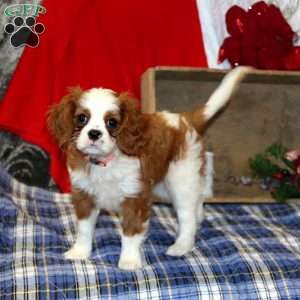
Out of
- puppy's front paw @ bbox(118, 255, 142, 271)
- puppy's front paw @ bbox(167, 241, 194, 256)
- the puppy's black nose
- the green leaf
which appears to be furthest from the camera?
the green leaf

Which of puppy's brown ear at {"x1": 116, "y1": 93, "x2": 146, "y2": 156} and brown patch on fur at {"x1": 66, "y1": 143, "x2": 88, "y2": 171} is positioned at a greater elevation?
puppy's brown ear at {"x1": 116, "y1": 93, "x2": 146, "y2": 156}

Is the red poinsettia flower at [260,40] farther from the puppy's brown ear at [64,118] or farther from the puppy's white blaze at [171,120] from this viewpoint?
the puppy's brown ear at [64,118]

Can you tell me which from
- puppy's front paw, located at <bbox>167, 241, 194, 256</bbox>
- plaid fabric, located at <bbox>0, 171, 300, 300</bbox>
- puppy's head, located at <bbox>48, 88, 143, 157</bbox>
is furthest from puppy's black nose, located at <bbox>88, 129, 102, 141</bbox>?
puppy's front paw, located at <bbox>167, 241, 194, 256</bbox>

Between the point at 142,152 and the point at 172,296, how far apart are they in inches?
17.0

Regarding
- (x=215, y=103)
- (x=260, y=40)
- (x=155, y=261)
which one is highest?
(x=260, y=40)

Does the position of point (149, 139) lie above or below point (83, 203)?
above

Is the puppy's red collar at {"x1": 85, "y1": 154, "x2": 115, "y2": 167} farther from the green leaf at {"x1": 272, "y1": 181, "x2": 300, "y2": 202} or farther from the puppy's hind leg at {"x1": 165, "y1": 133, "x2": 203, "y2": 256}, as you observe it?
the green leaf at {"x1": 272, "y1": 181, "x2": 300, "y2": 202}

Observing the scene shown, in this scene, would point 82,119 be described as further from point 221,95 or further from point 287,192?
point 287,192

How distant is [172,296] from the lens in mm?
1473

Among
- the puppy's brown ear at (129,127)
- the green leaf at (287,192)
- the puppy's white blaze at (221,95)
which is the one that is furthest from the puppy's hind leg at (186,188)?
the green leaf at (287,192)

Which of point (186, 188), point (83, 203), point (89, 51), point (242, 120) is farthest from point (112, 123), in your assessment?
point (242, 120)

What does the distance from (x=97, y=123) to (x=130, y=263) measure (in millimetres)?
445

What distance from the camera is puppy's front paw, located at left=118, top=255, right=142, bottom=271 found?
1577 millimetres

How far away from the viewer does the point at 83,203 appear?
1.67 metres
